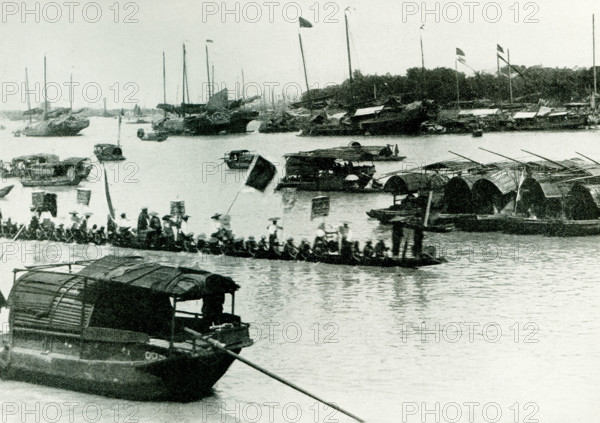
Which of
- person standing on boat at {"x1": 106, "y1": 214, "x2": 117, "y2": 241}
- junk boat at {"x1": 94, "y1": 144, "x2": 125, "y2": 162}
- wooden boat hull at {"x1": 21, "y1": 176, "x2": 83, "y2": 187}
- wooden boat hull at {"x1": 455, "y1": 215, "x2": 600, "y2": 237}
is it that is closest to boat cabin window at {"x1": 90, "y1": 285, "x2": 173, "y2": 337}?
person standing on boat at {"x1": 106, "y1": 214, "x2": 117, "y2": 241}

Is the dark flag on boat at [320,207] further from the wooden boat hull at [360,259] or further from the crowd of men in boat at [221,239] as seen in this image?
the wooden boat hull at [360,259]

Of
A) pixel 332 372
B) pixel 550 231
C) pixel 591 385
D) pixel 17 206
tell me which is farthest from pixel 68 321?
pixel 17 206

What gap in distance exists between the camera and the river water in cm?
941

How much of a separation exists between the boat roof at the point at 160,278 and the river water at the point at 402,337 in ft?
4.82

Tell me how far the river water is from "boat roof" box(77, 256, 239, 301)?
147cm

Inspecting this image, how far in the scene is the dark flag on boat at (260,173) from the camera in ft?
45.2

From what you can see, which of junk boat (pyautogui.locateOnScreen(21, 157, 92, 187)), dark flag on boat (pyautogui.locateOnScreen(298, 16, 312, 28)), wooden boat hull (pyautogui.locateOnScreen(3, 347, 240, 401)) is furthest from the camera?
junk boat (pyautogui.locateOnScreen(21, 157, 92, 187))

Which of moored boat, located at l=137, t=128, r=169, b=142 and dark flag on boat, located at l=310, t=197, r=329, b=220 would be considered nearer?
dark flag on boat, located at l=310, t=197, r=329, b=220

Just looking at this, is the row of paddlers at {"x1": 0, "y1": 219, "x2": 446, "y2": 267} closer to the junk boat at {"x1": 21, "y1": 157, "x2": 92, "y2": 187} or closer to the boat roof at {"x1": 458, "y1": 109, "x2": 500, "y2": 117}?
the junk boat at {"x1": 21, "y1": 157, "x2": 92, "y2": 187}

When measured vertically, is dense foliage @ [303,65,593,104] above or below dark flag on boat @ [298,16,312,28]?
above

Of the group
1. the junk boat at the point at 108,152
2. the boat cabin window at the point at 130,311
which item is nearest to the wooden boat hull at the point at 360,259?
the boat cabin window at the point at 130,311

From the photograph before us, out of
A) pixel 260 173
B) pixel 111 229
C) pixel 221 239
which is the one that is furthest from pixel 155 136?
pixel 260 173

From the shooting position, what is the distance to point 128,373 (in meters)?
8.97

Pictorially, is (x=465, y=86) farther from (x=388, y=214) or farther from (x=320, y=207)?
(x=320, y=207)
